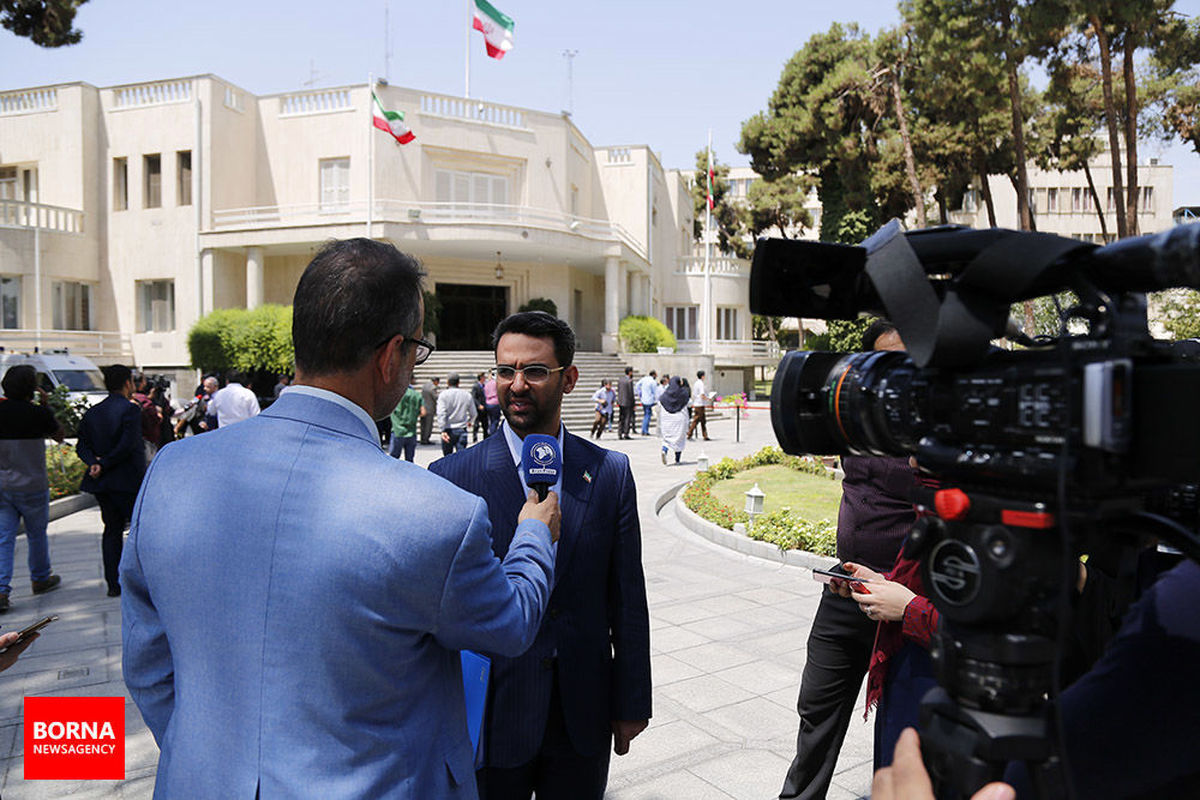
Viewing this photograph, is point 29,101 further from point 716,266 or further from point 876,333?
point 876,333

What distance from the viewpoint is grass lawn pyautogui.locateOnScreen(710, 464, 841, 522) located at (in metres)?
10.2

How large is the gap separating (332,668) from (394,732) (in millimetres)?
180

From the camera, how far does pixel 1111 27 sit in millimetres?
20094

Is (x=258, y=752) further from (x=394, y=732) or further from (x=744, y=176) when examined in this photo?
(x=744, y=176)

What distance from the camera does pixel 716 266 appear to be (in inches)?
1544

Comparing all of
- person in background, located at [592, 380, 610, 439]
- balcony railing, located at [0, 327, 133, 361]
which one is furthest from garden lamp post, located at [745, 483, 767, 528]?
balcony railing, located at [0, 327, 133, 361]

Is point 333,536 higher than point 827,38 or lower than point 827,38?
lower

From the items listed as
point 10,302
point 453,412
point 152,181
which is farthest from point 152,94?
point 453,412

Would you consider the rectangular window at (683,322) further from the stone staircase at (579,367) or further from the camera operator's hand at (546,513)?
the camera operator's hand at (546,513)

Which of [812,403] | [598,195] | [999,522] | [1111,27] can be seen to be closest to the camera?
[999,522]

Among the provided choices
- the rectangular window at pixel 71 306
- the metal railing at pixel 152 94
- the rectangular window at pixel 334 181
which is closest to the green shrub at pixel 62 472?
the rectangular window at pixel 334 181

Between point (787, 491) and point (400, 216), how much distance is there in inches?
814

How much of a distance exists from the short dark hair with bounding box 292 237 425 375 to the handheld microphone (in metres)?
0.61

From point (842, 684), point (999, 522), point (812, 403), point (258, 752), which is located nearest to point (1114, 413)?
point (999, 522)
